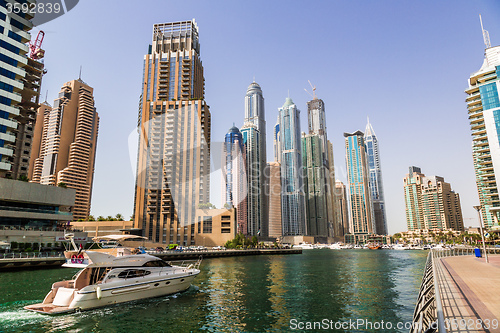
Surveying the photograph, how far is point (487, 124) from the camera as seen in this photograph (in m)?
103

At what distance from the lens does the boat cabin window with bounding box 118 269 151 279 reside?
2489 centimetres

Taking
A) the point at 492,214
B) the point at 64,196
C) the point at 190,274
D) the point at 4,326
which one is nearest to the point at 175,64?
the point at 64,196

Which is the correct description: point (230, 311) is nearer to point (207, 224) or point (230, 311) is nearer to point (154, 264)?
point (154, 264)

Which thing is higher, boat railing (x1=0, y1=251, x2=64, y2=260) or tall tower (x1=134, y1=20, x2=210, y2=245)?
tall tower (x1=134, y1=20, x2=210, y2=245)

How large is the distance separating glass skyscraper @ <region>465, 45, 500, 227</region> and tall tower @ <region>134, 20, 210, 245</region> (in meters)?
107

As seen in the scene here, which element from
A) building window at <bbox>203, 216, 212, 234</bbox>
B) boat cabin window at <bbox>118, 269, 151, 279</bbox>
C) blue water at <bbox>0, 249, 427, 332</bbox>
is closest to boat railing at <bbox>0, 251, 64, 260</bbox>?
blue water at <bbox>0, 249, 427, 332</bbox>

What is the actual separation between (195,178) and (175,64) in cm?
5893

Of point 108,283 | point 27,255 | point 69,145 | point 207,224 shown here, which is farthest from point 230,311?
point 69,145

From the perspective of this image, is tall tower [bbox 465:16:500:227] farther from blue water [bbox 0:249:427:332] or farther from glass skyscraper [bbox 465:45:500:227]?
blue water [bbox 0:249:427:332]

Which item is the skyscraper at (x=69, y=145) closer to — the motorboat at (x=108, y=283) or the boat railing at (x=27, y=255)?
the boat railing at (x=27, y=255)

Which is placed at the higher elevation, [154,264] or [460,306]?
[154,264]

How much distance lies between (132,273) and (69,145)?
654 ft

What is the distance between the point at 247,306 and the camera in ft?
78.7

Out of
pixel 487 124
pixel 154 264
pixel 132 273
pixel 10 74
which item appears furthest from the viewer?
pixel 487 124
